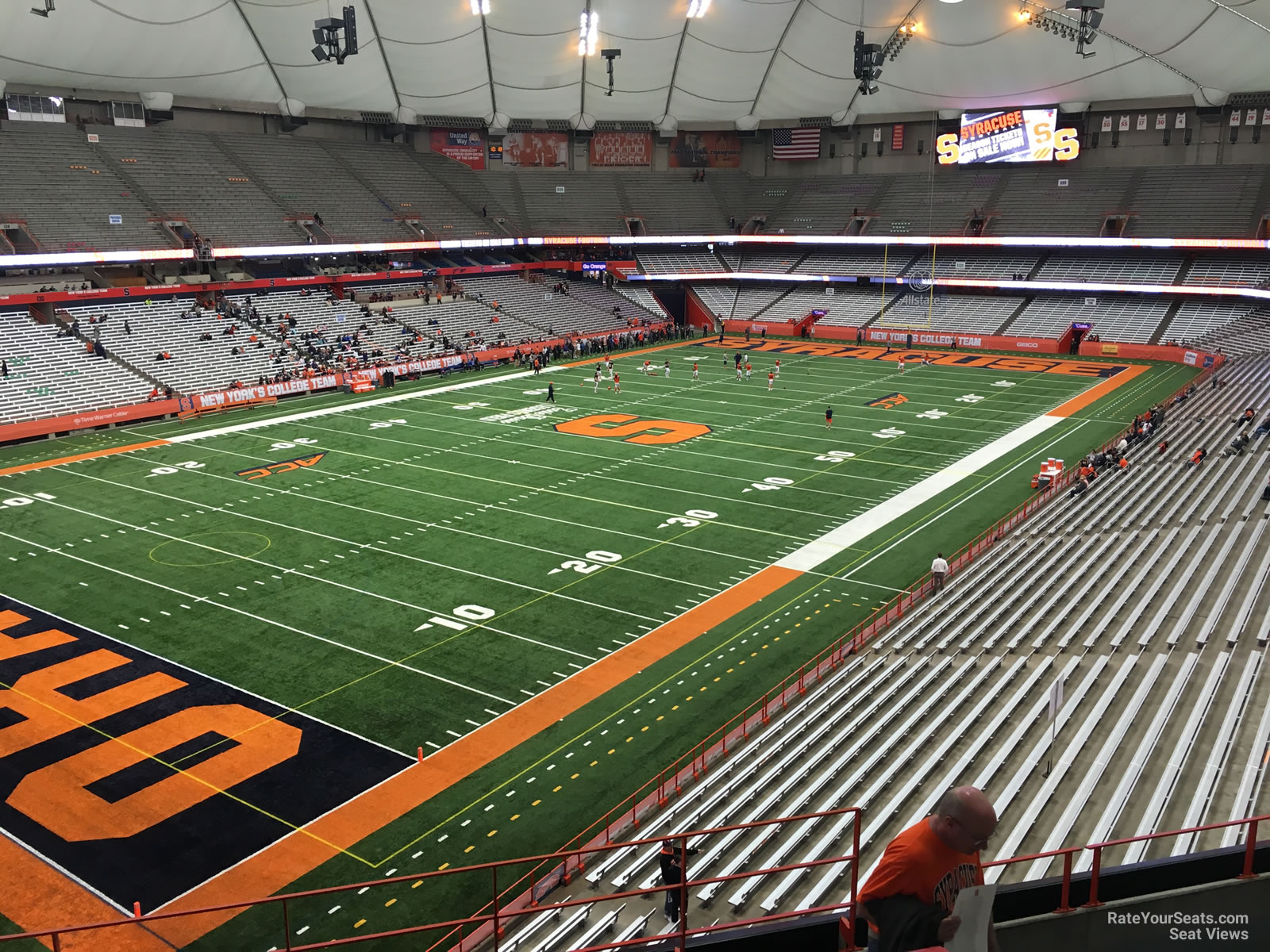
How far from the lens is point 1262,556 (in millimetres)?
19344

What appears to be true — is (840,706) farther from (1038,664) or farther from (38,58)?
(38,58)

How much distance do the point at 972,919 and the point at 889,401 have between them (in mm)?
41313

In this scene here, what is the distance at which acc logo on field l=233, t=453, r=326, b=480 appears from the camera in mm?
31189

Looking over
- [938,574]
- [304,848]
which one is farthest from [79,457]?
[938,574]

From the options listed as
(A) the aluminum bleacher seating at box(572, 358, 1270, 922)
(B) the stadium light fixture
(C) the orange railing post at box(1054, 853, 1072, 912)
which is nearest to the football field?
(A) the aluminum bleacher seating at box(572, 358, 1270, 922)

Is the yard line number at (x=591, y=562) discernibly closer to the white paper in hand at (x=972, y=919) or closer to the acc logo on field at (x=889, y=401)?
the white paper in hand at (x=972, y=919)

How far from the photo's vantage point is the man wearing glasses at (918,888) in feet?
12.5

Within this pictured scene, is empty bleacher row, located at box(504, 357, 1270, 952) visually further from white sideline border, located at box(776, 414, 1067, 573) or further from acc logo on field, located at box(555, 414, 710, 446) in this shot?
acc logo on field, located at box(555, 414, 710, 446)

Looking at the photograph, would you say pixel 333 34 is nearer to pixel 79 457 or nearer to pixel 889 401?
pixel 79 457

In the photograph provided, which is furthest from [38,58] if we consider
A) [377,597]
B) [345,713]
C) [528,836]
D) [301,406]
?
[528,836]

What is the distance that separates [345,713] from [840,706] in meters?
7.90

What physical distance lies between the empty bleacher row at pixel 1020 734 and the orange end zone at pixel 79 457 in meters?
27.6

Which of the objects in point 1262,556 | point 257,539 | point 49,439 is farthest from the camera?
point 49,439

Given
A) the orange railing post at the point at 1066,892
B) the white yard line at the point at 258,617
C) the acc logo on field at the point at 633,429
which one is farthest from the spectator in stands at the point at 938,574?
the acc logo on field at the point at 633,429
